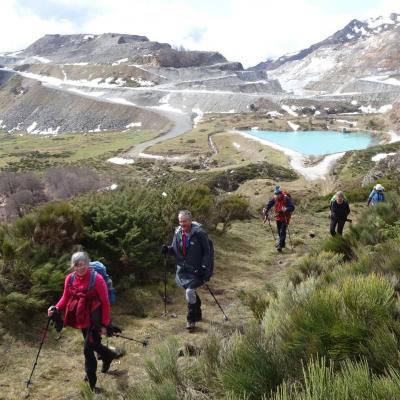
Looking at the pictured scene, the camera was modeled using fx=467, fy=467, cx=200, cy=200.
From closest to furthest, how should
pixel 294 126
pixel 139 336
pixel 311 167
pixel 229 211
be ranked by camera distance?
A: pixel 139 336
pixel 229 211
pixel 311 167
pixel 294 126

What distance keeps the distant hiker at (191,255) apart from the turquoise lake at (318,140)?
53075 mm

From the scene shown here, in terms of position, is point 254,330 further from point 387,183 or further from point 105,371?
point 387,183

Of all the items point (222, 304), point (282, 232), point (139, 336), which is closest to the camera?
point (139, 336)

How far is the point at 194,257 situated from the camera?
691 centimetres

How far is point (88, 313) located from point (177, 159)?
2421 inches

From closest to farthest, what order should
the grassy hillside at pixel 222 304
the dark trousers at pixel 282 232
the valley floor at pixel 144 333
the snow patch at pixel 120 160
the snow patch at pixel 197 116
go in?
the grassy hillside at pixel 222 304, the valley floor at pixel 144 333, the dark trousers at pixel 282 232, the snow patch at pixel 120 160, the snow patch at pixel 197 116

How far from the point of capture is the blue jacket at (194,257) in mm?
6848

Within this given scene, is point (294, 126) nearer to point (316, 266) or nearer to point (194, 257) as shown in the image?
point (316, 266)

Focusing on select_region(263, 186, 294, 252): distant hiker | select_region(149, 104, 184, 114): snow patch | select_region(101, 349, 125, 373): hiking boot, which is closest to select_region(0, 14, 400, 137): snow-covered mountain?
select_region(149, 104, 184, 114): snow patch

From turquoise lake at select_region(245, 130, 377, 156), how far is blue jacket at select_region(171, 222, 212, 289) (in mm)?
53081

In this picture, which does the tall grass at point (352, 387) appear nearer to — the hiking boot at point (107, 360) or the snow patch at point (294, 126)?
the hiking boot at point (107, 360)

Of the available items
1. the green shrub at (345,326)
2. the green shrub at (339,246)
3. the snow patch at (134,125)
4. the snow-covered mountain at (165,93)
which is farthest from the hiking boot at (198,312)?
the snow patch at (134,125)

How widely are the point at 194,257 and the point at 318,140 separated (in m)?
66.0

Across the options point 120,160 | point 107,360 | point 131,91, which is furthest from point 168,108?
point 107,360
